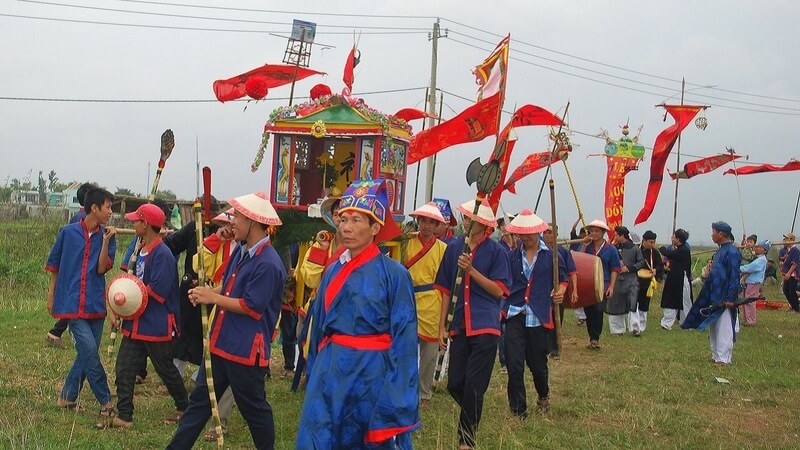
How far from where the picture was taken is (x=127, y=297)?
6371mm

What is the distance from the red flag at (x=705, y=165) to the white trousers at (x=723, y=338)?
8.75 metres

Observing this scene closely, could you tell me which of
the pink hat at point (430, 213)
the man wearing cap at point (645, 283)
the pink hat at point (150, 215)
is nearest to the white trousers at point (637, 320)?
the man wearing cap at point (645, 283)

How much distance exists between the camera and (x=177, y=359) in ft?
25.4

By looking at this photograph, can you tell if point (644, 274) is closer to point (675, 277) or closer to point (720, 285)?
point (675, 277)

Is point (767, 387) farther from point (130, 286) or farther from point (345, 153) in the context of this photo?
point (130, 286)

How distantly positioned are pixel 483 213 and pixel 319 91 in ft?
9.23

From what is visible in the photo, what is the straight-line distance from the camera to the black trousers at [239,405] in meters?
5.18

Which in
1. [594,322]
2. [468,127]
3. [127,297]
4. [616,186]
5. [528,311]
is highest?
[468,127]

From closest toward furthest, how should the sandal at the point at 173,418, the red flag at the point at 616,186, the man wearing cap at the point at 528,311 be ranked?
1. the sandal at the point at 173,418
2. the man wearing cap at the point at 528,311
3. the red flag at the point at 616,186

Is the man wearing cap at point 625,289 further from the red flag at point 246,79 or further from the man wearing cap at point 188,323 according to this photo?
the man wearing cap at point 188,323

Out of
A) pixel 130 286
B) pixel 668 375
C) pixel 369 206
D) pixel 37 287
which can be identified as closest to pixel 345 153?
pixel 130 286

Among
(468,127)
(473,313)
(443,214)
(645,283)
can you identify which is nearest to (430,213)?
(443,214)

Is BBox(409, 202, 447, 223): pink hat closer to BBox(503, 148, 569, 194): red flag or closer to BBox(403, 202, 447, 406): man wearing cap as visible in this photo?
BBox(403, 202, 447, 406): man wearing cap

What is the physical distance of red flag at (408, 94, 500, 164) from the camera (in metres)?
8.51
